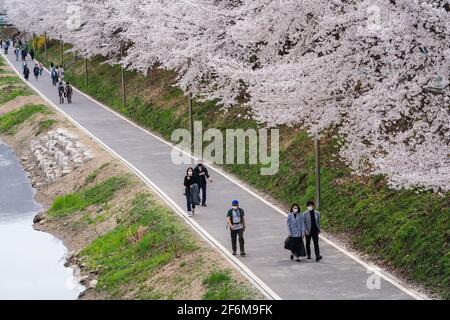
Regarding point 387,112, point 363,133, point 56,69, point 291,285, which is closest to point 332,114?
point 363,133

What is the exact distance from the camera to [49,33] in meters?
67.9

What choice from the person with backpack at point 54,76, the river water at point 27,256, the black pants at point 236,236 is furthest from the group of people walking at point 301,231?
the person with backpack at point 54,76

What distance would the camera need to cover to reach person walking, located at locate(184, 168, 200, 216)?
83.0 ft

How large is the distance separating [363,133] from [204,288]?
18.4ft

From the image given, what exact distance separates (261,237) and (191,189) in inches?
121

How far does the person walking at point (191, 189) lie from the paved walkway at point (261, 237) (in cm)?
50

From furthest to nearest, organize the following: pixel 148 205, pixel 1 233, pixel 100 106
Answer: pixel 100 106
pixel 1 233
pixel 148 205

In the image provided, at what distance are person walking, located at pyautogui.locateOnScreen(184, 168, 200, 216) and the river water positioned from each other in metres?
4.05

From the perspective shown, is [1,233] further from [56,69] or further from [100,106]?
[56,69]

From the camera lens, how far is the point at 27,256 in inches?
1115

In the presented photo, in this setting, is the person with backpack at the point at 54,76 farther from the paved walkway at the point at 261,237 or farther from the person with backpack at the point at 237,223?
the person with backpack at the point at 237,223

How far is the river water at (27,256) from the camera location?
24234 mm

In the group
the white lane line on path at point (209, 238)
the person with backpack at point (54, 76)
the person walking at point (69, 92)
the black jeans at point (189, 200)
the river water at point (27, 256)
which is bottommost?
the river water at point (27, 256)

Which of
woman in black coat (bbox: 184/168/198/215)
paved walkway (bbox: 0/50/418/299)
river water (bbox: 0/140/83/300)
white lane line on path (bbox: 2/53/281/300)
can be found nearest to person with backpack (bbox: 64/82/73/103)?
paved walkway (bbox: 0/50/418/299)
